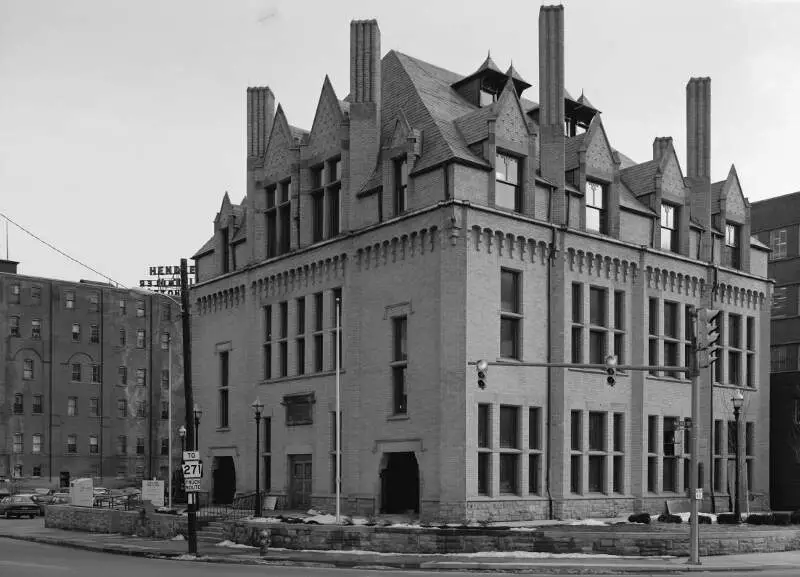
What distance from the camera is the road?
2553 cm

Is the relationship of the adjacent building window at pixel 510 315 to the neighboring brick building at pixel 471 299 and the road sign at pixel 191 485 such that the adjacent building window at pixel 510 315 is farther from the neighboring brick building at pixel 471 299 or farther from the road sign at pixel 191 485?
the road sign at pixel 191 485

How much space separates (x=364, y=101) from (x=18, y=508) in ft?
116

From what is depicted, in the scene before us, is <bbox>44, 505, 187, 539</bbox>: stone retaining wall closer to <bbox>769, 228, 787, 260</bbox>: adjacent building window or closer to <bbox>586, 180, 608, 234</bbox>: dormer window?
<bbox>586, 180, 608, 234</bbox>: dormer window

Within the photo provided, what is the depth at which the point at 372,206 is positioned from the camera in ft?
142

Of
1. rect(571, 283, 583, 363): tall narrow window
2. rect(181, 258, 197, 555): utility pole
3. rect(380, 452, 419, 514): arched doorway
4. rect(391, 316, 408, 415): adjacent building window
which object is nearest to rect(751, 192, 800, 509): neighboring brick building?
rect(571, 283, 583, 363): tall narrow window

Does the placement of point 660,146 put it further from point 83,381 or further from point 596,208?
point 83,381

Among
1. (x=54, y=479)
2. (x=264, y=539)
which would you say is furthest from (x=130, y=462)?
(x=264, y=539)

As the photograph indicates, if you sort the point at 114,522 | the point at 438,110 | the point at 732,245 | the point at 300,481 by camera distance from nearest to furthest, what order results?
the point at 114,522
the point at 438,110
the point at 300,481
the point at 732,245

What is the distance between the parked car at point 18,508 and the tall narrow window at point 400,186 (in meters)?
34.2

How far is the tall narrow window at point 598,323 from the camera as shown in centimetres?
4412

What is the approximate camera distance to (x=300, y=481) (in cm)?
4612

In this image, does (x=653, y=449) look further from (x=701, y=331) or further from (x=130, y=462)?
(x=130, y=462)

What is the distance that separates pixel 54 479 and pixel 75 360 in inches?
479

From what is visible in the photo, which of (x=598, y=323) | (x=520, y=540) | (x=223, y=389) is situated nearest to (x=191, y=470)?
(x=520, y=540)
